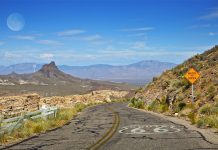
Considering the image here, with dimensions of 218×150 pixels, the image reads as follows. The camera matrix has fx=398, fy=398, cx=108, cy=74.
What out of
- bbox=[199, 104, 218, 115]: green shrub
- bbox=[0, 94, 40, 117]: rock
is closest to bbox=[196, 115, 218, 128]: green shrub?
bbox=[199, 104, 218, 115]: green shrub

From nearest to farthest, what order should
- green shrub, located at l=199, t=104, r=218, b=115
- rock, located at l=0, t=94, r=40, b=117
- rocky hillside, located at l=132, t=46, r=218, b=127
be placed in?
green shrub, located at l=199, t=104, r=218, b=115 → rocky hillside, located at l=132, t=46, r=218, b=127 → rock, located at l=0, t=94, r=40, b=117

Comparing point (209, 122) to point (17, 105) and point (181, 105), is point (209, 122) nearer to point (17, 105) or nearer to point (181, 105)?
point (181, 105)

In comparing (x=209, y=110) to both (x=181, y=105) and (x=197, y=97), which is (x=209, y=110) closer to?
(x=197, y=97)

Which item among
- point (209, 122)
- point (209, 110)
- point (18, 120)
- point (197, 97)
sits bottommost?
point (209, 122)

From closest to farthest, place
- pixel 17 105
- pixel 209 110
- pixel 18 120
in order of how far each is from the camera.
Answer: pixel 18 120
pixel 209 110
pixel 17 105

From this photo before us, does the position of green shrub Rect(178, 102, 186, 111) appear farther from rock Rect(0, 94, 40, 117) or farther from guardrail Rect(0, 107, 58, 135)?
rock Rect(0, 94, 40, 117)

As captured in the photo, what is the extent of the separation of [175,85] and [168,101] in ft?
8.89

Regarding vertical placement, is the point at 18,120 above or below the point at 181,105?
below

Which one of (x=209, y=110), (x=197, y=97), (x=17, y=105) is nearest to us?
(x=209, y=110)

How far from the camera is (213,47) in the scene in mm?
44188

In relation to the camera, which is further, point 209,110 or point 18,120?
point 209,110

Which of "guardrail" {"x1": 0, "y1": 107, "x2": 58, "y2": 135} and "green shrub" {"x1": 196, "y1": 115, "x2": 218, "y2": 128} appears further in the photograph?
"green shrub" {"x1": 196, "y1": 115, "x2": 218, "y2": 128}

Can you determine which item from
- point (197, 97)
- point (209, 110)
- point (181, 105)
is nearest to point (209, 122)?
point (209, 110)

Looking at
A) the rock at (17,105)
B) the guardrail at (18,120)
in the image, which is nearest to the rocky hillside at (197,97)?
the guardrail at (18,120)
